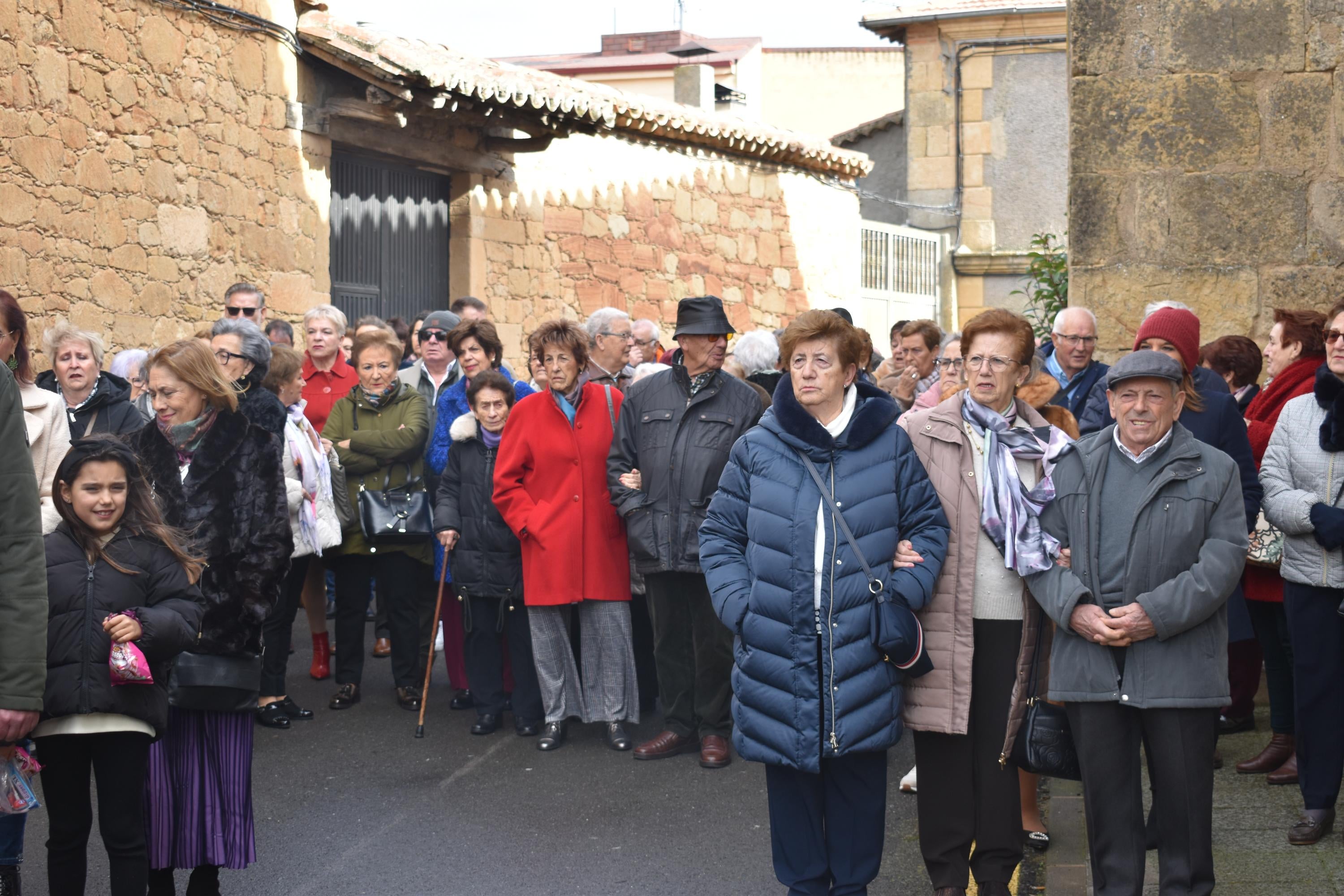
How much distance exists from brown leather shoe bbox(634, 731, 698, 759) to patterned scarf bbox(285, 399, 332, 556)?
75.3 inches

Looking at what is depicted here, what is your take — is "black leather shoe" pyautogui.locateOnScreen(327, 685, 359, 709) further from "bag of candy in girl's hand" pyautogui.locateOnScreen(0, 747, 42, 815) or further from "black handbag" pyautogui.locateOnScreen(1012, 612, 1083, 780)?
"black handbag" pyautogui.locateOnScreen(1012, 612, 1083, 780)

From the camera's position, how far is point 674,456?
6.66 m

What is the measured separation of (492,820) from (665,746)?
3.88ft

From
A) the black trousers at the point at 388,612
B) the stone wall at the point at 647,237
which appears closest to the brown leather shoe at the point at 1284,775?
the black trousers at the point at 388,612

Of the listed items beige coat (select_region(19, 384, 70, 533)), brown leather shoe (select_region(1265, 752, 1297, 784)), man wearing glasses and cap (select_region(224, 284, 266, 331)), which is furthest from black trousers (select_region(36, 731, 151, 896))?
man wearing glasses and cap (select_region(224, 284, 266, 331))

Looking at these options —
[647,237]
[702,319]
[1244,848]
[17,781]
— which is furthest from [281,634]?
[647,237]

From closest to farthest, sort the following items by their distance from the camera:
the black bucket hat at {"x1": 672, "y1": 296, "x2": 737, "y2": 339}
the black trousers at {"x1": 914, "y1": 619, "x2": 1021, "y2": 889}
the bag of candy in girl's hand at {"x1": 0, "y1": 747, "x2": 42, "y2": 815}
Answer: the bag of candy in girl's hand at {"x1": 0, "y1": 747, "x2": 42, "y2": 815}
the black trousers at {"x1": 914, "y1": 619, "x2": 1021, "y2": 889}
the black bucket hat at {"x1": 672, "y1": 296, "x2": 737, "y2": 339}

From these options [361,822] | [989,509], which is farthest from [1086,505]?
[361,822]

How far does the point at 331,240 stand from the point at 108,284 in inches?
103

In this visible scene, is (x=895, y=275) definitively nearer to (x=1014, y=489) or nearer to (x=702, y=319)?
(x=702, y=319)

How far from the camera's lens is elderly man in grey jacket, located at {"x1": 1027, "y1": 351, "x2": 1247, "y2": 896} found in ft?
13.5

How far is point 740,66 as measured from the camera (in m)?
31.3

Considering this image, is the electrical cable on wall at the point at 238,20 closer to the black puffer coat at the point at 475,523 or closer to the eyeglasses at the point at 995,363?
the black puffer coat at the point at 475,523

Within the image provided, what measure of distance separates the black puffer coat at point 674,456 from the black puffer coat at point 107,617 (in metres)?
2.71
